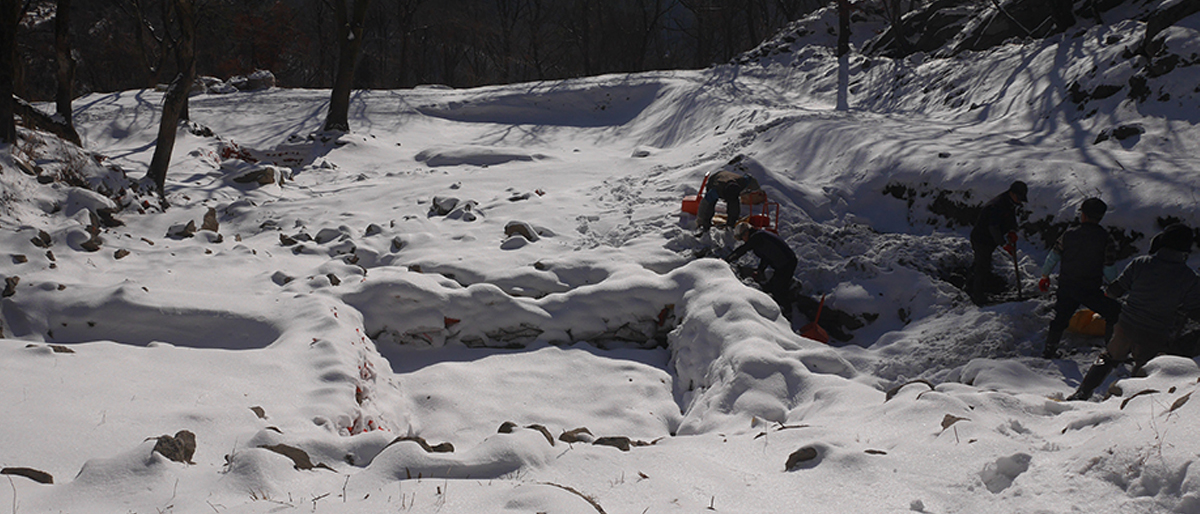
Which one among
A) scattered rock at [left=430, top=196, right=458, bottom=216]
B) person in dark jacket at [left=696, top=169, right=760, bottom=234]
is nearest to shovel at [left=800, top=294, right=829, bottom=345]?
person in dark jacket at [left=696, top=169, right=760, bottom=234]

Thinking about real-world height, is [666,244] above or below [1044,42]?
below

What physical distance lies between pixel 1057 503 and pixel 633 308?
13.7ft

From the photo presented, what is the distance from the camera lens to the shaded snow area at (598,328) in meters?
2.93

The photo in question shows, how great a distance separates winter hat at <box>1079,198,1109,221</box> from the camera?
4996 millimetres

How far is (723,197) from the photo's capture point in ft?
25.8

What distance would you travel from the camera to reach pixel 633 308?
6535 mm

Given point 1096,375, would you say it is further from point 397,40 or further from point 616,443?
point 397,40

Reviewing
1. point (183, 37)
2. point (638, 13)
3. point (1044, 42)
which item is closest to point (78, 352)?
point (183, 37)

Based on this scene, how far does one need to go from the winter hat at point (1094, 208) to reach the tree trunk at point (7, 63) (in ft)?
34.7

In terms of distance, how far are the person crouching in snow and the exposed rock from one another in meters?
5.70

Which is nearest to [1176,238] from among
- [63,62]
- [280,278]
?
[280,278]

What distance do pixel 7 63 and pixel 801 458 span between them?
31.7 ft

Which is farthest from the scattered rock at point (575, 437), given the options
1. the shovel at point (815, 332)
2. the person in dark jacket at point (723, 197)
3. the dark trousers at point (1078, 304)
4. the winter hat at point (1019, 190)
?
the winter hat at point (1019, 190)

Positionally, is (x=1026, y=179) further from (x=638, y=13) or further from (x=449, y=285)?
(x=638, y=13)
